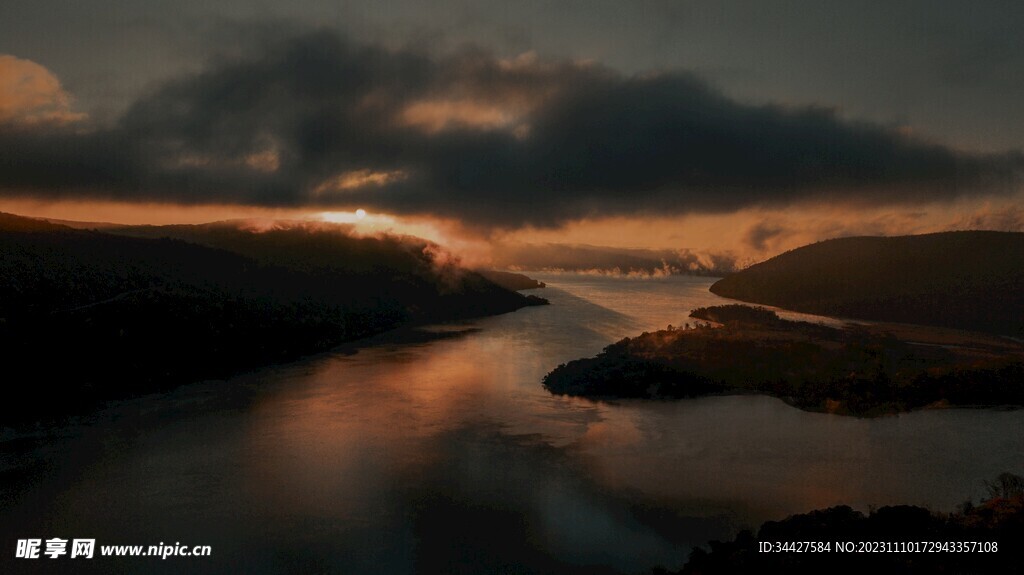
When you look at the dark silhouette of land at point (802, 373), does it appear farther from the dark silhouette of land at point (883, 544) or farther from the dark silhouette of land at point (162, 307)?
the dark silhouette of land at point (162, 307)

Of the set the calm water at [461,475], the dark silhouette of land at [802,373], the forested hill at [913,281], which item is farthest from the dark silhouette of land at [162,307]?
the forested hill at [913,281]

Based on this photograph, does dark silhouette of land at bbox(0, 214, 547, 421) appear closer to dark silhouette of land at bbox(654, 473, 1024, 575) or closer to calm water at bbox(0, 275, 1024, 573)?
calm water at bbox(0, 275, 1024, 573)

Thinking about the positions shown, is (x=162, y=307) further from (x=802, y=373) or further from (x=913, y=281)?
(x=913, y=281)

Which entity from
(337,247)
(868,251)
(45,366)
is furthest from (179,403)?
(868,251)

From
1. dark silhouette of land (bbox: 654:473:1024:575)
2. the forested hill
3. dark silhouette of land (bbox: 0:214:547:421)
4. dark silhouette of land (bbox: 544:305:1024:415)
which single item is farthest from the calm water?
the forested hill

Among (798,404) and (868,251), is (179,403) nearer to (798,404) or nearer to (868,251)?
(798,404)

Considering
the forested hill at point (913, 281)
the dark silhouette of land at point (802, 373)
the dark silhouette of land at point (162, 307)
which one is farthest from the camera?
the forested hill at point (913, 281)
